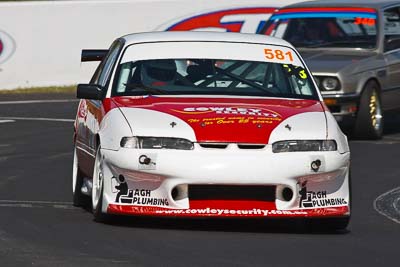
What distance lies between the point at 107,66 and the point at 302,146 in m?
2.25

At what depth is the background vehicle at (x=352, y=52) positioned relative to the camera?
16406mm

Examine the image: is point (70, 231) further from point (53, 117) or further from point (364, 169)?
point (53, 117)

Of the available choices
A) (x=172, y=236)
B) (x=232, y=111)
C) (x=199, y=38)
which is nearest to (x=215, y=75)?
(x=199, y=38)

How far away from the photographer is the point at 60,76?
24.3m

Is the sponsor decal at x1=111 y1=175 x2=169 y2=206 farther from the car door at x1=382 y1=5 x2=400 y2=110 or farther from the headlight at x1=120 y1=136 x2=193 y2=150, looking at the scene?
the car door at x1=382 y1=5 x2=400 y2=110

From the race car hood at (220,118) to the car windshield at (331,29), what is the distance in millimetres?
7686

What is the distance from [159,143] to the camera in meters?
8.91

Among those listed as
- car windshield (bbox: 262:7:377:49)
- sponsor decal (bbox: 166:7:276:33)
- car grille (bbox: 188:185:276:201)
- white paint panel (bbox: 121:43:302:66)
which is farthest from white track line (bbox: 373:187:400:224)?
sponsor decal (bbox: 166:7:276:33)

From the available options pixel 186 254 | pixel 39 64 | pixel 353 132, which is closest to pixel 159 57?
pixel 186 254

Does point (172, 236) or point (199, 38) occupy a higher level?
point (199, 38)

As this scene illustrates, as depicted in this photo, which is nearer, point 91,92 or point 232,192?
point 232,192

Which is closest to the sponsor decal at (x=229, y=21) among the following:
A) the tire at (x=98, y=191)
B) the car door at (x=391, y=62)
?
the car door at (x=391, y=62)

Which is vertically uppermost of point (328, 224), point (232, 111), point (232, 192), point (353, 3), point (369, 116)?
point (232, 111)

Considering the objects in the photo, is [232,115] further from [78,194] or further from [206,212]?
[78,194]
